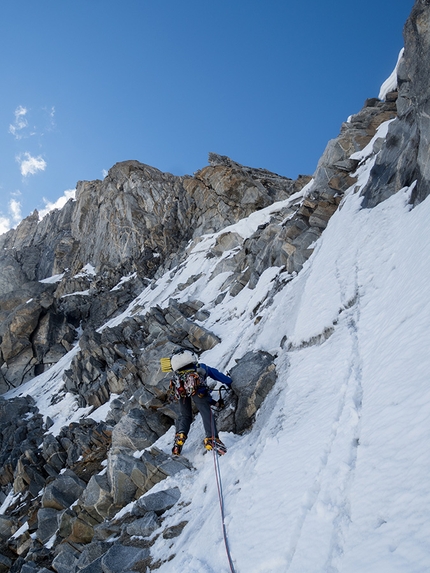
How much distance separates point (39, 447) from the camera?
2527 centimetres

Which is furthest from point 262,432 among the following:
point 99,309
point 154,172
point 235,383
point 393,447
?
point 154,172

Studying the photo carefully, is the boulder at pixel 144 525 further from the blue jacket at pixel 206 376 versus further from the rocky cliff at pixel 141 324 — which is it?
the blue jacket at pixel 206 376

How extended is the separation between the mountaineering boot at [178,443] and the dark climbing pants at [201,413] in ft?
0.46

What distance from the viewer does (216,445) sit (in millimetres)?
8508

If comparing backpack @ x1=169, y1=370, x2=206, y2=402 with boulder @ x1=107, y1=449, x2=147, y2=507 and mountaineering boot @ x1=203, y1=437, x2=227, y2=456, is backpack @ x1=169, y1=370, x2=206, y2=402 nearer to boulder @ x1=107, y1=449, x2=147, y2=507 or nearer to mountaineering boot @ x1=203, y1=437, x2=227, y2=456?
mountaineering boot @ x1=203, y1=437, x2=227, y2=456

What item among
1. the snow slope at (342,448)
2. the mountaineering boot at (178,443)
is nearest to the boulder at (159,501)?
the snow slope at (342,448)

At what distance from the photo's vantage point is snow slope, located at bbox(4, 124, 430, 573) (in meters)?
3.80

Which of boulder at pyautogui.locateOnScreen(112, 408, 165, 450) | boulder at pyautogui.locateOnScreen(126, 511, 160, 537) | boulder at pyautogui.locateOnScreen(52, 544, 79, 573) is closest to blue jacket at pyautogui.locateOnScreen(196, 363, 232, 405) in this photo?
boulder at pyautogui.locateOnScreen(126, 511, 160, 537)

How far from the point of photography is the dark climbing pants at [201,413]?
9.02m

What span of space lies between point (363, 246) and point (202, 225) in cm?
4411

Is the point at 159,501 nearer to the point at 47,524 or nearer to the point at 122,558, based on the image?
the point at 122,558

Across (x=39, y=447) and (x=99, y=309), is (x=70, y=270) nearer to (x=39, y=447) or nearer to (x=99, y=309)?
(x=99, y=309)

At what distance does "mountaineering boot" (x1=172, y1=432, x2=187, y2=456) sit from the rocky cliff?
0.47 metres

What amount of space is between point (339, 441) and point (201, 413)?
4.61 m
